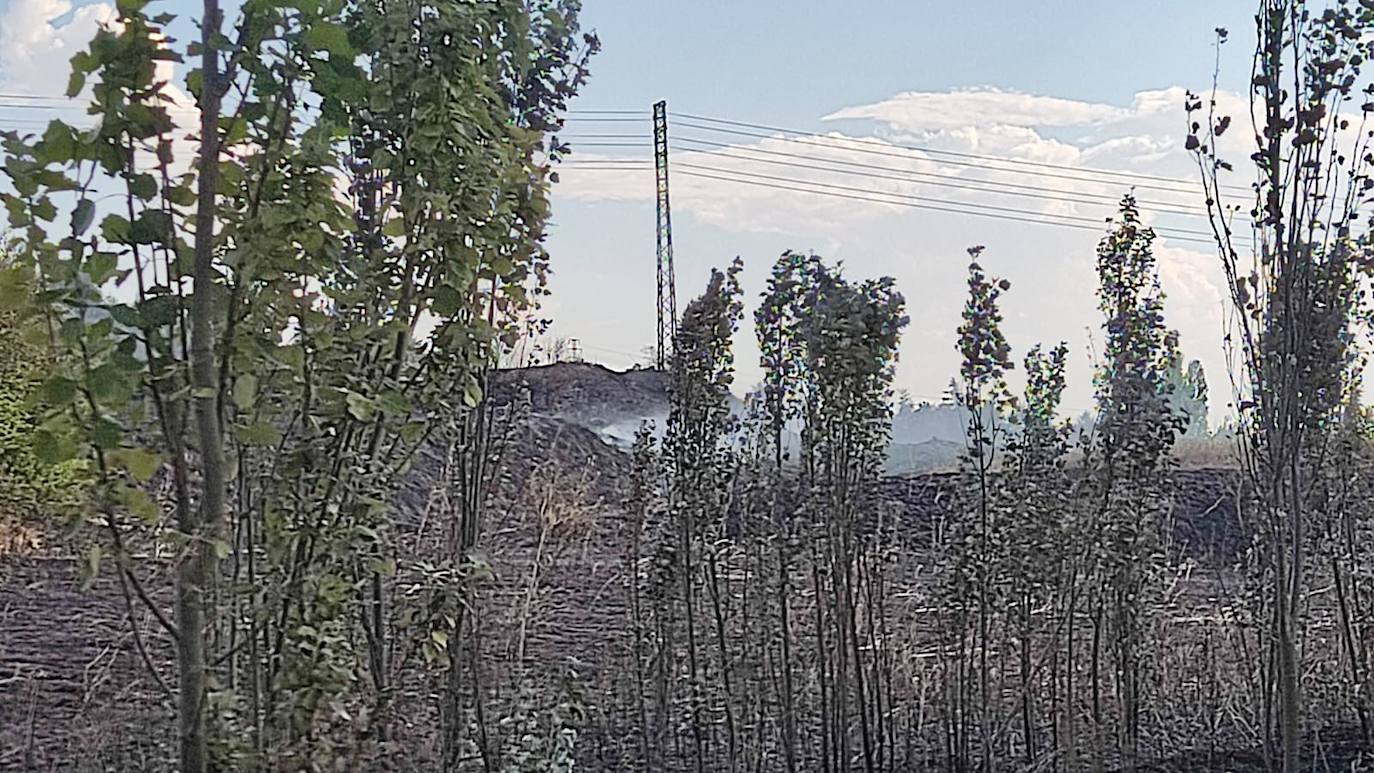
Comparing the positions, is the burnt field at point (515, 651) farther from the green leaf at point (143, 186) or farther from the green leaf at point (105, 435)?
the green leaf at point (143, 186)

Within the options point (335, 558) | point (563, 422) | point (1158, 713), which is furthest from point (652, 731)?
point (563, 422)

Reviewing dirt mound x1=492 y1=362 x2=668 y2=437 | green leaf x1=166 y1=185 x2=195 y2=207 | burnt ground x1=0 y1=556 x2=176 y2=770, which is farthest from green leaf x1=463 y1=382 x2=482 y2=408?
dirt mound x1=492 y1=362 x2=668 y2=437

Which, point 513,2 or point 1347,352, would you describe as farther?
point 1347,352

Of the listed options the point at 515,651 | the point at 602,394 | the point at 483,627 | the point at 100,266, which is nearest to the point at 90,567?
the point at 100,266

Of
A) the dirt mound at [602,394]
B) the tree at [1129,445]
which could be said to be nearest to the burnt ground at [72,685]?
the tree at [1129,445]

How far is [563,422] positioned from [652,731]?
33.5ft

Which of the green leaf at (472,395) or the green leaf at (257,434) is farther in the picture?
the green leaf at (472,395)

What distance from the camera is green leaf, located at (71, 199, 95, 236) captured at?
5.25 feet

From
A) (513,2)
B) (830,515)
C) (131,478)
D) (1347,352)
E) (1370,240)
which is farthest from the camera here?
(1347,352)

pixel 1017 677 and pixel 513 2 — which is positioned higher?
pixel 513 2

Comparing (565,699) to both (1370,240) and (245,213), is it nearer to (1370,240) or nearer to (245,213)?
(245,213)

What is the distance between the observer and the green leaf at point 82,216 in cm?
160

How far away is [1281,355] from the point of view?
371 centimetres

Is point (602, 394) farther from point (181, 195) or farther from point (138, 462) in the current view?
point (138, 462)
